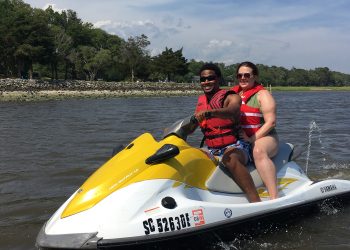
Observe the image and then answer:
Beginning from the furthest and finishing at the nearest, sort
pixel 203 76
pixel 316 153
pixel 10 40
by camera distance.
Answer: pixel 10 40 < pixel 316 153 < pixel 203 76

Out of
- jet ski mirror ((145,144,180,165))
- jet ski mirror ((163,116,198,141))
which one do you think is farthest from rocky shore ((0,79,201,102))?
jet ski mirror ((145,144,180,165))

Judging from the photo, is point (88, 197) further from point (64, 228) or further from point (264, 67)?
point (264, 67)

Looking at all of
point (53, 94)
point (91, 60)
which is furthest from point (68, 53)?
point (53, 94)

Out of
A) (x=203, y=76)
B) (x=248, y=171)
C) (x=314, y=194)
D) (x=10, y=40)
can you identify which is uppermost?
(x=10, y=40)

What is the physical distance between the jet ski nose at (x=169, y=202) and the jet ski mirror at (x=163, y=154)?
360 mm

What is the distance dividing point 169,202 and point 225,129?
3.41 feet

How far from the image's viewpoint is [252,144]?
5008mm

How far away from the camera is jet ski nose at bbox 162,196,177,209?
4.05 meters

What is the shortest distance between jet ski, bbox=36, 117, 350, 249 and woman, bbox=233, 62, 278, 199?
298 millimetres

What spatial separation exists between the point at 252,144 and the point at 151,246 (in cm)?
173

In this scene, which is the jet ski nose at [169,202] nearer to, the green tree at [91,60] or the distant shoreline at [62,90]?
the distant shoreline at [62,90]

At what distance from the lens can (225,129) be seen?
467 centimetres

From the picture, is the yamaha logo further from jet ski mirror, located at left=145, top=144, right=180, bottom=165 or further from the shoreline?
the shoreline

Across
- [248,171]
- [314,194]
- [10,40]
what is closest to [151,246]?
[248,171]
